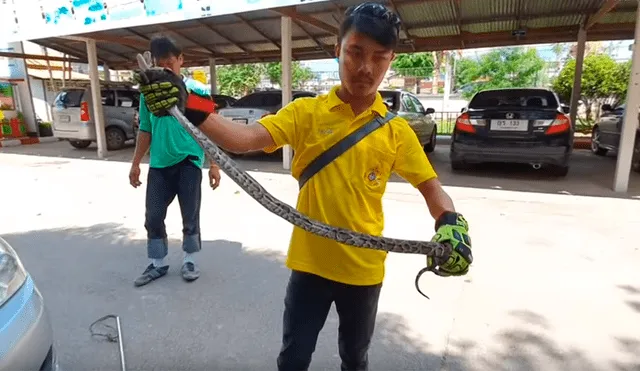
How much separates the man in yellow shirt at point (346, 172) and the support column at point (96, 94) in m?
9.89

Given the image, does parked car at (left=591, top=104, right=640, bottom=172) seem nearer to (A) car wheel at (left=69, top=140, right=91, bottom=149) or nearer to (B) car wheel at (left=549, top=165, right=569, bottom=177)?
(B) car wheel at (left=549, top=165, right=569, bottom=177)

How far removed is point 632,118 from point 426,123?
4634 millimetres

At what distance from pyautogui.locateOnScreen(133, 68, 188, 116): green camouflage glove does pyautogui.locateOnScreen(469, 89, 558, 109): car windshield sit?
22.1ft

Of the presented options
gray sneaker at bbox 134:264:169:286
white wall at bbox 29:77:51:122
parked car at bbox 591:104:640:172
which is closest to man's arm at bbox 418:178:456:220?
gray sneaker at bbox 134:264:169:286

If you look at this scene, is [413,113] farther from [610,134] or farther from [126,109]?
[126,109]

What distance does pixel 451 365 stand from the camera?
2.32 meters

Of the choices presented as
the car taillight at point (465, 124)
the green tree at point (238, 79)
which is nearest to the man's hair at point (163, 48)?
the car taillight at point (465, 124)

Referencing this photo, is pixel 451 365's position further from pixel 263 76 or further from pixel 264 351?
pixel 263 76

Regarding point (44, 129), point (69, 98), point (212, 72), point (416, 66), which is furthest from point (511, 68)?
point (44, 129)

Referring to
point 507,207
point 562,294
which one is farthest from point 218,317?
point 507,207

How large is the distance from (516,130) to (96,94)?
9.06m

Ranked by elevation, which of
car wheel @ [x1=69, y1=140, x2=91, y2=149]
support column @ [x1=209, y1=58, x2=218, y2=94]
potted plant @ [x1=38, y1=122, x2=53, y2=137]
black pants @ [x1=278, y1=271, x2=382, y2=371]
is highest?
support column @ [x1=209, y1=58, x2=218, y2=94]

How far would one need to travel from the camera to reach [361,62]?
1.39m

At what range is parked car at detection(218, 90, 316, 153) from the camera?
339 inches
